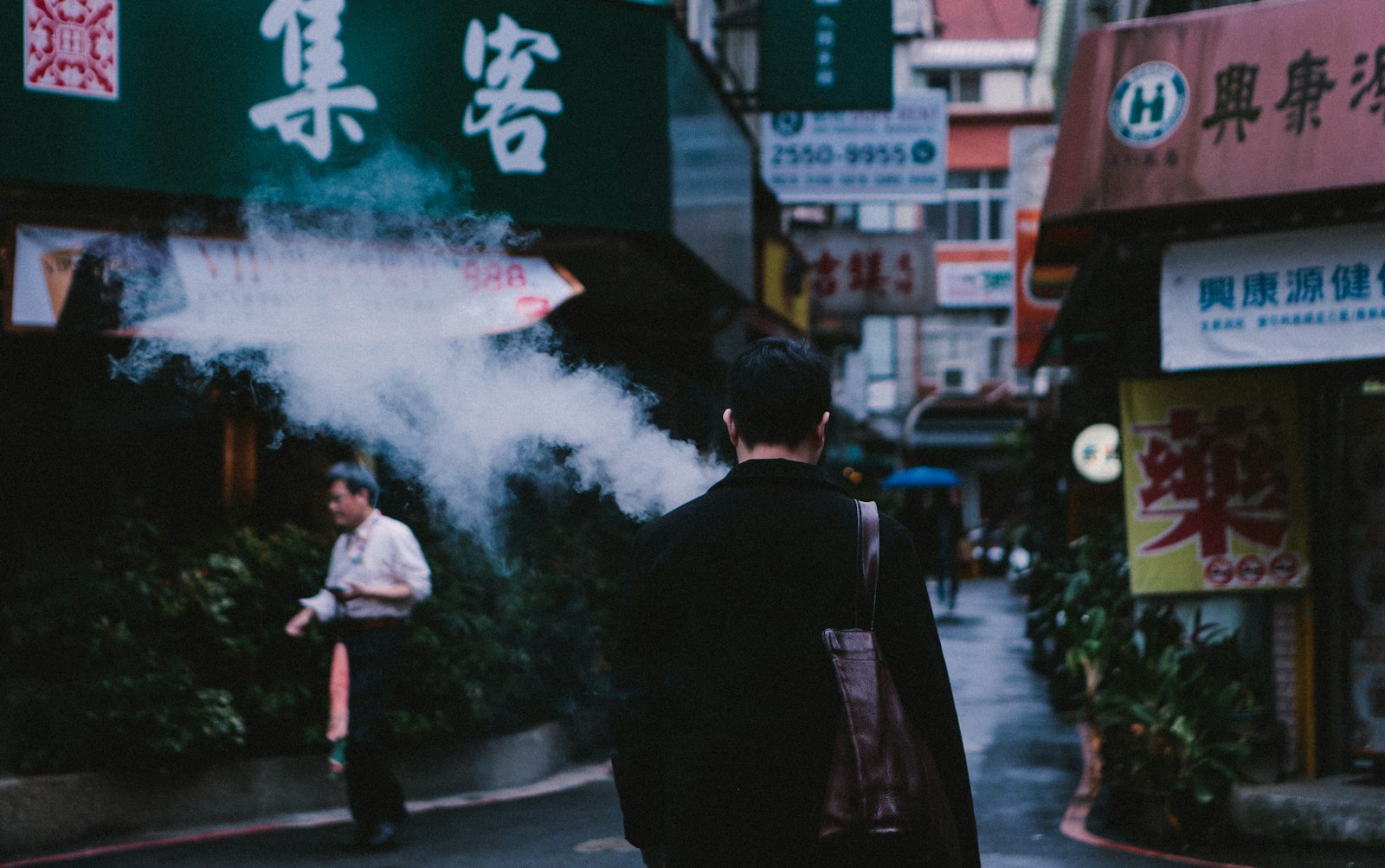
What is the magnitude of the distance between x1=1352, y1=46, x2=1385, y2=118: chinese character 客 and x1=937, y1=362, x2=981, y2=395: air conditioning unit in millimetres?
31909

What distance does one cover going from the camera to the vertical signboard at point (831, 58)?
12.8 metres

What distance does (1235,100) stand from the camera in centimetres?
720

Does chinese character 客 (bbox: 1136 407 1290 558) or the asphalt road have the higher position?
chinese character 客 (bbox: 1136 407 1290 558)

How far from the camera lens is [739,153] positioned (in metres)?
14.0

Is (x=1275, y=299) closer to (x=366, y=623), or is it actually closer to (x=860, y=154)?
(x=366, y=623)

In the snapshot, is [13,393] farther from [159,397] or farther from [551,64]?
[551,64]

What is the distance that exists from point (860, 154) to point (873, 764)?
13715mm

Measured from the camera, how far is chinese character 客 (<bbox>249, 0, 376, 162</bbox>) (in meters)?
9.36

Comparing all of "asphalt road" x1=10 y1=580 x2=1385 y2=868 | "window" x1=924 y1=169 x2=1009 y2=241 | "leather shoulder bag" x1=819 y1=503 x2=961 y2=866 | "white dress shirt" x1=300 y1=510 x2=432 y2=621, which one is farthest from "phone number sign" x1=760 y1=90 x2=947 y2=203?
"window" x1=924 y1=169 x2=1009 y2=241

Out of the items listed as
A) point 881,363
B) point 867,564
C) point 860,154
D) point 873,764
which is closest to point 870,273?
point 860,154

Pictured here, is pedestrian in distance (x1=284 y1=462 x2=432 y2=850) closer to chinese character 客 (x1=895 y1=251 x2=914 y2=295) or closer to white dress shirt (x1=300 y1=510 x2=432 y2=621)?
white dress shirt (x1=300 y1=510 x2=432 y2=621)

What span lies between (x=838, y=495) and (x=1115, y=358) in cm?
927

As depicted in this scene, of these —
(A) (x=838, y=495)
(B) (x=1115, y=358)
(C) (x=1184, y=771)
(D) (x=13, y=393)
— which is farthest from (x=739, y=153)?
(A) (x=838, y=495)

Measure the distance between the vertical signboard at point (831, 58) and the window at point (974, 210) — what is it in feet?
84.7
